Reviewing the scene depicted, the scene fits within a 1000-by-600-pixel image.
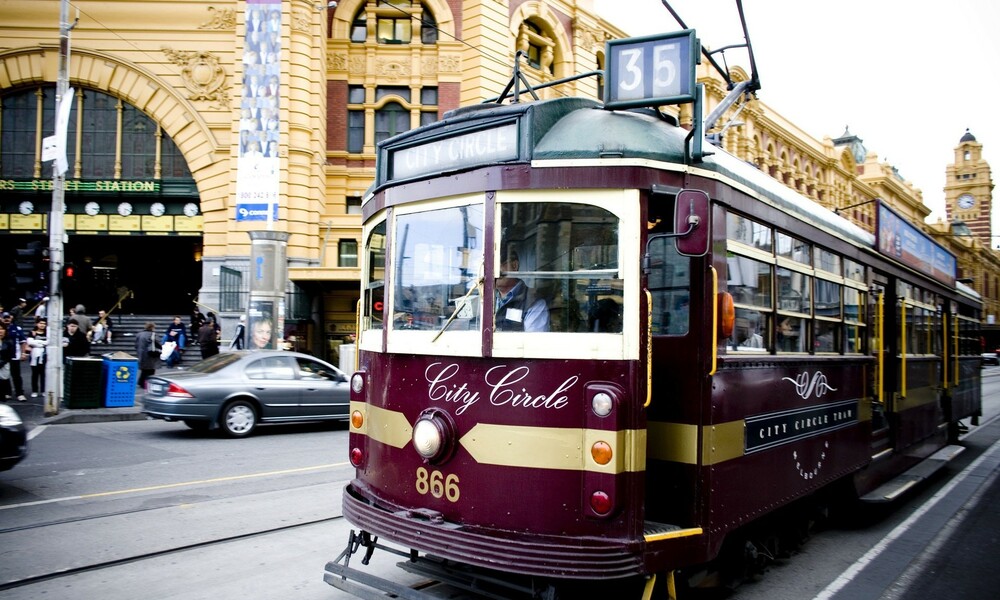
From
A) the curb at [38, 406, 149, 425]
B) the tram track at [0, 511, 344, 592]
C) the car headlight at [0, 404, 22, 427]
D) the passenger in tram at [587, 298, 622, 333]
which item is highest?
the passenger in tram at [587, 298, 622, 333]

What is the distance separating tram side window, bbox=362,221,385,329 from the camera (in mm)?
5070

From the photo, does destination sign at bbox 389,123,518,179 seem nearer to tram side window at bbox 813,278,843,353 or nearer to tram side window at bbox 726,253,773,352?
tram side window at bbox 726,253,773,352

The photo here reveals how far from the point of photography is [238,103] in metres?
26.2

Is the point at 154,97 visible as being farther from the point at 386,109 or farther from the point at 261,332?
the point at 261,332

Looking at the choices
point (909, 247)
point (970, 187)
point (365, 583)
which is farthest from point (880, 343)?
point (970, 187)

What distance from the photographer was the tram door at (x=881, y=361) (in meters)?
7.68

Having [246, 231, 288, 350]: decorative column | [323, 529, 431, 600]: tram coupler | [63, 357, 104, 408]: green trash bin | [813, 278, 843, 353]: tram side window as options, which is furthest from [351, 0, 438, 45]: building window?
[323, 529, 431, 600]: tram coupler

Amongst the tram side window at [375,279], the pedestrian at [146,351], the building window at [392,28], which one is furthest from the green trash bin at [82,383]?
the building window at [392,28]

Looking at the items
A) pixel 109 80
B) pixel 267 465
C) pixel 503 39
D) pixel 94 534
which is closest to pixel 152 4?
pixel 109 80

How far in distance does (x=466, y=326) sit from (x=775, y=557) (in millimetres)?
3544

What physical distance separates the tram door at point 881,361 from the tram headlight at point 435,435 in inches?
203

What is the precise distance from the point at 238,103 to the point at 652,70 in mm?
24831

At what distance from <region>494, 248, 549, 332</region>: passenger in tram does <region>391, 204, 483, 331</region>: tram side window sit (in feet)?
0.47

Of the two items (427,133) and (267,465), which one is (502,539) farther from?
(267,465)
